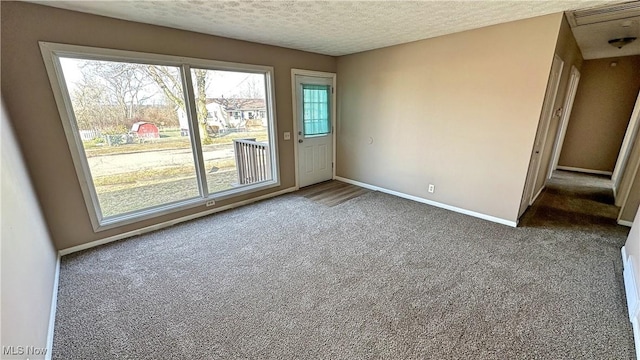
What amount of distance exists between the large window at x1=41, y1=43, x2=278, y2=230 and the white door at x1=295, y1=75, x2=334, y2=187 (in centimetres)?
61

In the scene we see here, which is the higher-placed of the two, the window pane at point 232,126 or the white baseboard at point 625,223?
the window pane at point 232,126

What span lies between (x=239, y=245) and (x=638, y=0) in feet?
13.9

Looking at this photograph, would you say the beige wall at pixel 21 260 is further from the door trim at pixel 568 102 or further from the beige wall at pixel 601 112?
the beige wall at pixel 601 112

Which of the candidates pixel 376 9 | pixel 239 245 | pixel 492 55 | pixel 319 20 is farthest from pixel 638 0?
pixel 239 245

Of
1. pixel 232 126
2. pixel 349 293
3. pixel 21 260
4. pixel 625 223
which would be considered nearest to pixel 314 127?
pixel 232 126

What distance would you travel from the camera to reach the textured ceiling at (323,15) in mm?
2135

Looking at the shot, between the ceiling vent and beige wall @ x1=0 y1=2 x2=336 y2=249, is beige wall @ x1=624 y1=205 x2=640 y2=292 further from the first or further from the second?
beige wall @ x1=0 y1=2 x2=336 y2=249

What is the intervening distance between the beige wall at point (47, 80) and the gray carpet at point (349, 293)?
483mm

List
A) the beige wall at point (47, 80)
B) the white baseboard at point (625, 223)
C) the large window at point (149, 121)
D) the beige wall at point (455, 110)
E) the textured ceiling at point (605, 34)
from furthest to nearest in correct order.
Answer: the white baseboard at point (625, 223) → the textured ceiling at point (605, 34) → the beige wall at point (455, 110) → the large window at point (149, 121) → the beige wall at point (47, 80)

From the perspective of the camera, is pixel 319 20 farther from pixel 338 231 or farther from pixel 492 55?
pixel 338 231

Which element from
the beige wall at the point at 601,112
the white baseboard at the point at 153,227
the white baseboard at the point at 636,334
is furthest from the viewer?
the beige wall at the point at 601,112

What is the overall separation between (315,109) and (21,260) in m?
3.84

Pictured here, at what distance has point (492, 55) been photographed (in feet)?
9.34

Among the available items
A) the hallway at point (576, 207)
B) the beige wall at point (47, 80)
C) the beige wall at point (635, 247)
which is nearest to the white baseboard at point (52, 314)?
the beige wall at point (47, 80)
